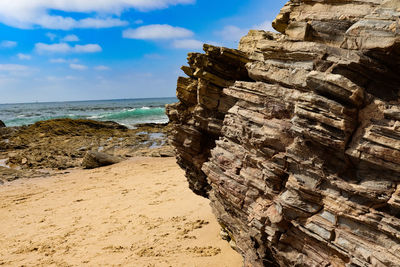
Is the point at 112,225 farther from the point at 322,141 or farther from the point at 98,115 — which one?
the point at 98,115

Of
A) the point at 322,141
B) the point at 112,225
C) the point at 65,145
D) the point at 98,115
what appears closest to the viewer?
the point at 322,141

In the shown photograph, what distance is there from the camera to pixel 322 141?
16.7 ft

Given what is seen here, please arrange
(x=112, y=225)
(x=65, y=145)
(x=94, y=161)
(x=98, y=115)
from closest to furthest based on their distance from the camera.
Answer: (x=112, y=225)
(x=94, y=161)
(x=65, y=145)
(x=98, y=115)

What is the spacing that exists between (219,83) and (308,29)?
3.89 meters

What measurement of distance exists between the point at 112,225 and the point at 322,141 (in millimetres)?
9339

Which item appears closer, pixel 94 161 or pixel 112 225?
pixel 112 225

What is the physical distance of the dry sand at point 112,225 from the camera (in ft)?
29.7

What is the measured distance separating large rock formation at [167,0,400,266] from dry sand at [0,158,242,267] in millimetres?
2663

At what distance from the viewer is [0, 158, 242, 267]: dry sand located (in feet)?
29.7

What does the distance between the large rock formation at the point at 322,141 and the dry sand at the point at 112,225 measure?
105 inches

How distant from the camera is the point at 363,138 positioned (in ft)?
15.7

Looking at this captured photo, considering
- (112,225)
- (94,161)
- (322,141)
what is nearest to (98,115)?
(94,161)

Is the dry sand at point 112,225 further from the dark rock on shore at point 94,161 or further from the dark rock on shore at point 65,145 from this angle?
the dark rock on shore at point 65,145

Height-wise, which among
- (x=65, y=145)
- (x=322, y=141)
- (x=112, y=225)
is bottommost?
(x=112, y=225)
